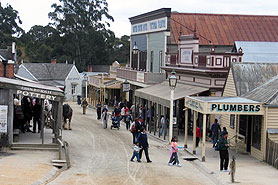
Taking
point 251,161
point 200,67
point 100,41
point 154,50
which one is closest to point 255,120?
point 251,161

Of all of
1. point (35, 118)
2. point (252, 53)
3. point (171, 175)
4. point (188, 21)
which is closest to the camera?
point (171, 175)

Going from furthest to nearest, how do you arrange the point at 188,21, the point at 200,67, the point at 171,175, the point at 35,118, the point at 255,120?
the point at 188,21 → the point at 200,67 → the point at 35,118 → the point at 255,120 → the point at 171,175

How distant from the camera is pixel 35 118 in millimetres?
26141

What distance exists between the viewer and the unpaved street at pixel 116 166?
669 inches

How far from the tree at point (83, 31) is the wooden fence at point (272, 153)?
68228mm

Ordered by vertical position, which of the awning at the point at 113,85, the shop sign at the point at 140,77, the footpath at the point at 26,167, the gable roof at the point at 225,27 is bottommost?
the footpath at the point at 26,167

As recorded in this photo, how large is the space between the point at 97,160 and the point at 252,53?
15.8 meters

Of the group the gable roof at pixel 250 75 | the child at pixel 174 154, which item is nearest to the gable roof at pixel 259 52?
the gable roof at pixel 250 75

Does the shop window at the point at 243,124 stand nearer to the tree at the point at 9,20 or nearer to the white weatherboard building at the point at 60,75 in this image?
the white weatherboard building at the point at 60,75

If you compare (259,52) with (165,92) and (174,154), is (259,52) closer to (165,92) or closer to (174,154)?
(165,92)

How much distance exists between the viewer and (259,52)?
3334cm

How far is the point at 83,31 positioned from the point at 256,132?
68361 mm

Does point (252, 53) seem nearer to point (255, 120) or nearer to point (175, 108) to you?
point (175, 108)

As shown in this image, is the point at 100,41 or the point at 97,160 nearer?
the point at 97,160
